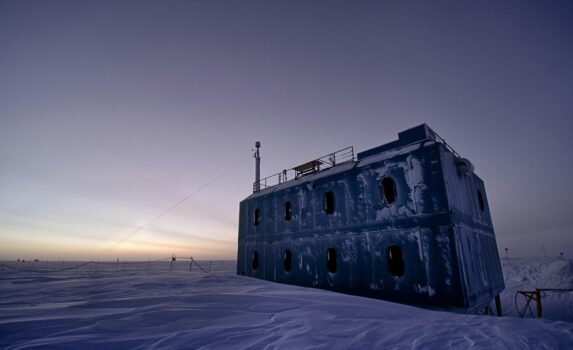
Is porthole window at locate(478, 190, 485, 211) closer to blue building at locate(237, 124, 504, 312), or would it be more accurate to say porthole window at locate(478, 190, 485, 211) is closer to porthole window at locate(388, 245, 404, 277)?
blue building at locate(237, 124, 504, 312)

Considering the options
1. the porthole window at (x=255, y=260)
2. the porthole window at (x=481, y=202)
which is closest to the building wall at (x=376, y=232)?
the porthole window at (x=255, y=260)

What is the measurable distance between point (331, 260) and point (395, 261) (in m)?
3.33

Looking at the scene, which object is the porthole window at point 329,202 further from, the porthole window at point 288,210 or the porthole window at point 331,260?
the porthole window at point 288,210

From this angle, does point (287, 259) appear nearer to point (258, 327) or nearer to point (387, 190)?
point (387, 190)

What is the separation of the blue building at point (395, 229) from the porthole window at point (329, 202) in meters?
0.11

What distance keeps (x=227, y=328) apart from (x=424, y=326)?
3.92 metres

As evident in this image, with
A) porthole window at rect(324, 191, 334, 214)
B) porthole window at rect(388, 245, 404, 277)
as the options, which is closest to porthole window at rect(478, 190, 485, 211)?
porthole window at rect(388, 245, 404, 277)

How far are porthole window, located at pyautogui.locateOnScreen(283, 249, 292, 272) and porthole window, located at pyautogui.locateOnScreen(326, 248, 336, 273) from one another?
2.90 m

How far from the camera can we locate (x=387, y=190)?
1139cm

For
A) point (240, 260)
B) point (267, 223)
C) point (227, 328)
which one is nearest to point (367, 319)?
point (227, 328)

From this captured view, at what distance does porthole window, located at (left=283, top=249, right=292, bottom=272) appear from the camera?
1504 cm

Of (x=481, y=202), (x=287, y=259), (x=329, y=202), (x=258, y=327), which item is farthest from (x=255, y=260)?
(x=481, y=202)

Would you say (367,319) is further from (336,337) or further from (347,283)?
(347,283)

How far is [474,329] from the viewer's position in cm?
489
